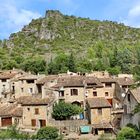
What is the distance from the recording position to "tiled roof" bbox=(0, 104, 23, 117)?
50219 mm

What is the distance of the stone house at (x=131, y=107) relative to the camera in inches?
1714

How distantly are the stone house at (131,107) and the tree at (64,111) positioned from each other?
21.0 ft

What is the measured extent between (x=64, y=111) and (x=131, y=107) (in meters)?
8.72

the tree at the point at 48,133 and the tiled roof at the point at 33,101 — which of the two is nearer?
the tree at the point at 48,133

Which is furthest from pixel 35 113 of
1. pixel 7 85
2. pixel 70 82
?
pixel 7 85

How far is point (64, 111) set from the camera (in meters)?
50.0

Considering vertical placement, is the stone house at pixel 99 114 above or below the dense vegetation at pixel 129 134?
above

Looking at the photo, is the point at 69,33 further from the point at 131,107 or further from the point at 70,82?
the point at 131,107

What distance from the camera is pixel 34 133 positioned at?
4688cm

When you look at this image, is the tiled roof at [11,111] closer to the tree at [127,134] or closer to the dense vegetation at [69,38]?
the tree at [127,134]

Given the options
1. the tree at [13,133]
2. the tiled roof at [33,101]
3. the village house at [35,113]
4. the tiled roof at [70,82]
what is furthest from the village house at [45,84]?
the tree at [13,133]

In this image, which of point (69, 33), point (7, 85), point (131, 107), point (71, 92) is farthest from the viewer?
point (69, 33)

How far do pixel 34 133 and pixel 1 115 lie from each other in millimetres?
5559

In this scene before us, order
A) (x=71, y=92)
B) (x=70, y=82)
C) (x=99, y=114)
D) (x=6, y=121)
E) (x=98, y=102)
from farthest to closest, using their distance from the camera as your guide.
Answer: (x=70, y=82)
(x=71, y=92)
(x=98, y=102)
(x=6, y=121)
(x=99, y=114)
